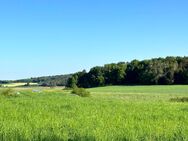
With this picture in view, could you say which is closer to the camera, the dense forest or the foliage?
the dense forest

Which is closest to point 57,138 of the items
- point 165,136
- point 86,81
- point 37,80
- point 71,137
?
point 71,137

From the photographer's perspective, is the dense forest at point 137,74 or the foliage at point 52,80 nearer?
the dense forest at point 137,74

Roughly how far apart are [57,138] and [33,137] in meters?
0.53

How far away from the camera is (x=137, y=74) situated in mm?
116375

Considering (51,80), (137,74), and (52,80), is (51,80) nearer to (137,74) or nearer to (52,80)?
(52,80)

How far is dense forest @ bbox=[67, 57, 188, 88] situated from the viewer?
352ft

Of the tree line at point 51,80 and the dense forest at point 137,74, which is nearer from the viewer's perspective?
the dense forest at point 137,74

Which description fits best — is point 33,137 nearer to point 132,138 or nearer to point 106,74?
point 132,138

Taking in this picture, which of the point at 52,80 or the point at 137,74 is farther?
the point at 52,80

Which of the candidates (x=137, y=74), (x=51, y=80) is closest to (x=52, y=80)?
(x=51, y=80)

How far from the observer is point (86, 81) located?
12056 centimetres

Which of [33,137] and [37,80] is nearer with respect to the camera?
[33,137]

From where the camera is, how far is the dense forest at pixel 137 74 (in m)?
107

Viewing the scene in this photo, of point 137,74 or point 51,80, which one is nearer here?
point 137,74
